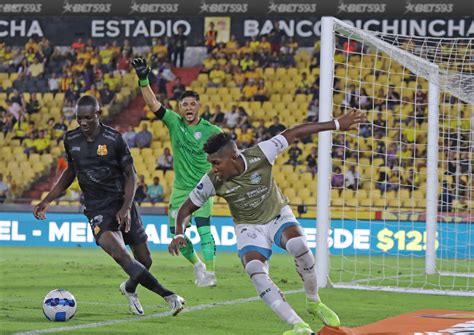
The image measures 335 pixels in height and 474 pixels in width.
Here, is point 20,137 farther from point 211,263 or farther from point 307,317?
point 307,317

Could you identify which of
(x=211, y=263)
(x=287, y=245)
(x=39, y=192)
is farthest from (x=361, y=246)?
(x=287, y=245)

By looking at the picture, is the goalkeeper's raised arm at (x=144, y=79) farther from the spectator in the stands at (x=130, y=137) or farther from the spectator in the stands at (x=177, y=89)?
the spectator in the stands at (x=177, y=89)

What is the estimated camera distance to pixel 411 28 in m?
29.6

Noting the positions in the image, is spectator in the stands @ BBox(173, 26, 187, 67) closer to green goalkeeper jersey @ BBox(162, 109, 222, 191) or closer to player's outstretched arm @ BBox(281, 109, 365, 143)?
green goalkeeper jersey @ BBox(162, 109, 222, 191)

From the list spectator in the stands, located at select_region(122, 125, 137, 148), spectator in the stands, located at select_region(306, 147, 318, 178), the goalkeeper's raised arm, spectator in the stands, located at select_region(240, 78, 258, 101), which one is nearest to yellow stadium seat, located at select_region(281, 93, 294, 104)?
spectator in the stands, located at select_region(240, 78, 258, 101)

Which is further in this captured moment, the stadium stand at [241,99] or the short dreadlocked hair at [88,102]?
the stadium stand at [241,99]

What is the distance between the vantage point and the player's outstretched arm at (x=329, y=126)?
7871mm

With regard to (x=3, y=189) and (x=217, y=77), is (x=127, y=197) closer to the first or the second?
(x=3, y=189)

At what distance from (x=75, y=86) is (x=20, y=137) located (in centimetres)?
260

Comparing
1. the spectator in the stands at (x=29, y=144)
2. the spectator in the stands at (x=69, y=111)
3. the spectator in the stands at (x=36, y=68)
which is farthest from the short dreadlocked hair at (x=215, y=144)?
the spectator in the stands at (x=36, y=68)

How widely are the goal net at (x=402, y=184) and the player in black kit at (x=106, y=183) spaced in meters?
2.67

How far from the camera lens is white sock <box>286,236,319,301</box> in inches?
307

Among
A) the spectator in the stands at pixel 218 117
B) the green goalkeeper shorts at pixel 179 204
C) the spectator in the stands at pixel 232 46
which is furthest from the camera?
the spectator in the stands at pixel 232 46

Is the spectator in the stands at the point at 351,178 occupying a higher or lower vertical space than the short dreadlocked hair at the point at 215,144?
lower
